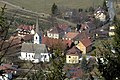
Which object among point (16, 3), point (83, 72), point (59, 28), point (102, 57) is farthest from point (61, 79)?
point (16, 3)

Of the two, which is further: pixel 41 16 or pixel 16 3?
pixel 16 3

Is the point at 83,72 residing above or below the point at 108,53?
below

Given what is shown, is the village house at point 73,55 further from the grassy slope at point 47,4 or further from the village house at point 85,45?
the grassy slope at point 47,4

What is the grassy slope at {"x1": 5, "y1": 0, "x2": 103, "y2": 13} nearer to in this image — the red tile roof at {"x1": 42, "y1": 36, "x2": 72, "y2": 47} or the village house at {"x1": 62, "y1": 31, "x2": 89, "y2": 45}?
the village house at {"x1": 62, "y1": 31, "x2": 89, "y2": 45}

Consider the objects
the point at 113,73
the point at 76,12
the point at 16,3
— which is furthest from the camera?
the point at 16,3

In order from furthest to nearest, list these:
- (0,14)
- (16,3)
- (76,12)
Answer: (16,3) < (76,12) < (0,14)

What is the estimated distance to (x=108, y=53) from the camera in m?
4.43

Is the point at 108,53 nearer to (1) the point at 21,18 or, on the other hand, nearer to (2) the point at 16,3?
(1) the point at 21,18

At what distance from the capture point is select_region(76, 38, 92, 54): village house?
2369 centimetres

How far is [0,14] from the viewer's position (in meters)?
2.39

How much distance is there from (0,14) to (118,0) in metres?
39.7

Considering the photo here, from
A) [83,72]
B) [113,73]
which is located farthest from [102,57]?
[83,72]

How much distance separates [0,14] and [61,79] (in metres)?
2.14

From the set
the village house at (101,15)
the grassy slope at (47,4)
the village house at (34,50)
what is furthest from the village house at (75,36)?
the grassy slope at (47,4)
